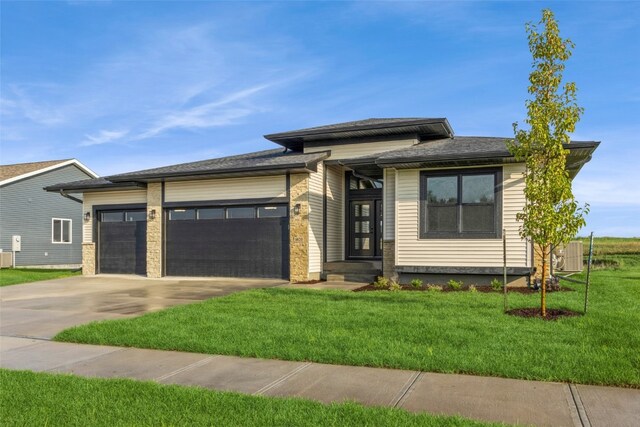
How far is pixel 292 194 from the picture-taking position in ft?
51.3

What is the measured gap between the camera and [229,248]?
16.7m

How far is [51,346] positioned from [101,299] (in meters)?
5.11

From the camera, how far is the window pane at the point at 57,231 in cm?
2894

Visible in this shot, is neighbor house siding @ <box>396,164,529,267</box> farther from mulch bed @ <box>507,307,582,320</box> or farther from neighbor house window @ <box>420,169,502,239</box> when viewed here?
mulch bed @ <box>507,307,582,320</box>

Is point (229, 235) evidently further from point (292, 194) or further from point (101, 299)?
point (101, 299)

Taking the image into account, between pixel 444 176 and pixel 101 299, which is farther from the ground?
pixel 444 176

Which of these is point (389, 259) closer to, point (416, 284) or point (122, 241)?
point (416, 284)

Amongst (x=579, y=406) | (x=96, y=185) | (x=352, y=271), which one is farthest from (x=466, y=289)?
(x=96, y=185)

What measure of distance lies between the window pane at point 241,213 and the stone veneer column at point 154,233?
9.41 ft

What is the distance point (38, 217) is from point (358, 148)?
21134 mm

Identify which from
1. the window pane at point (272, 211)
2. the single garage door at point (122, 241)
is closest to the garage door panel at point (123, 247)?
the single garage door at point (122, 241)

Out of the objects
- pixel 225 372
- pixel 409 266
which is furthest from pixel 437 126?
pixel 225 372

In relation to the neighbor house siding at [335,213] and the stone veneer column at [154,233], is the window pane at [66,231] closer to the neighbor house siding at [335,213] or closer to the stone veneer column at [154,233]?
the stone veneer column at [154,233]

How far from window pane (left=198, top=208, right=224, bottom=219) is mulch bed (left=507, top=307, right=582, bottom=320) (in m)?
11.0
